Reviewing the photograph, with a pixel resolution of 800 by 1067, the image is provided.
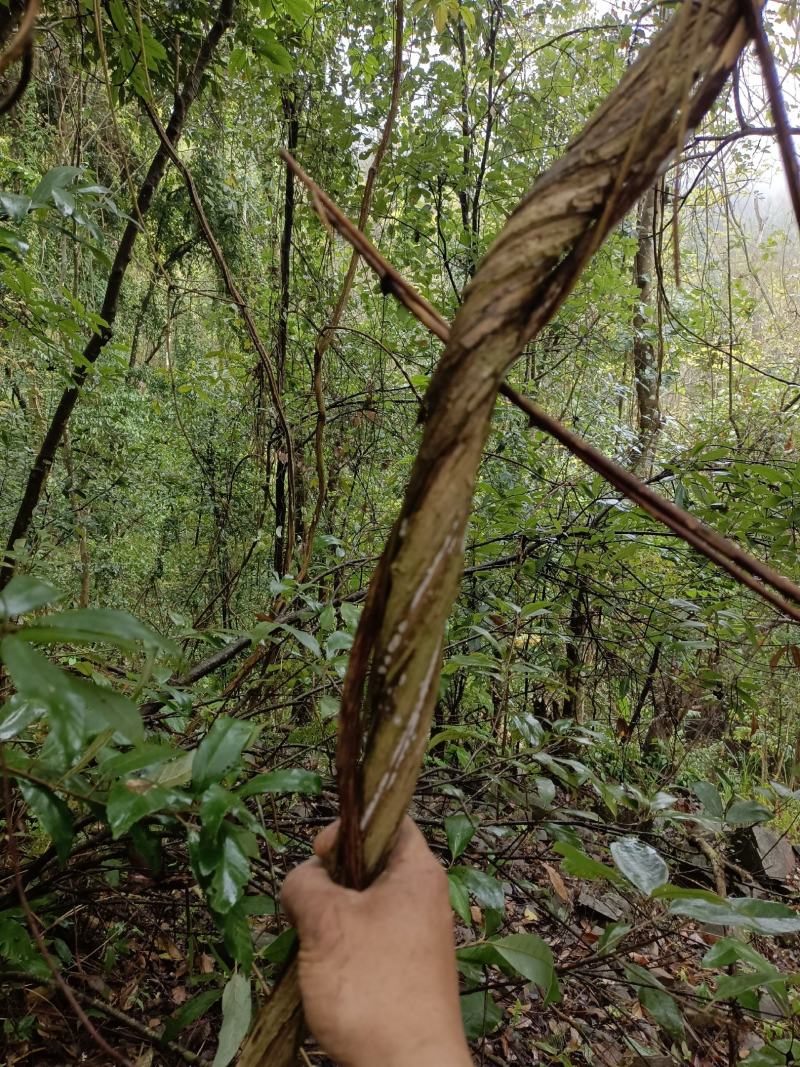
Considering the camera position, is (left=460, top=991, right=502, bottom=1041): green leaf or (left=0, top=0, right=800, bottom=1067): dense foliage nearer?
(left=0, top=0, right=800, bottom=1067): dense foliage

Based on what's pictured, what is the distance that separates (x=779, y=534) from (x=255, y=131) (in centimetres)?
378

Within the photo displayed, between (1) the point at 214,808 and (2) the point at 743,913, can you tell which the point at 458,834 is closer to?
(2) the point at 743,913

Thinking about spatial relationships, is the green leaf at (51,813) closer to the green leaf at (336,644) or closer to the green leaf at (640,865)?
the green leaf at (336,644)

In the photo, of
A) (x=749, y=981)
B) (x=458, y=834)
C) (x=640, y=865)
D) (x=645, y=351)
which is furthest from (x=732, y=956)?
(x=645, y=351)

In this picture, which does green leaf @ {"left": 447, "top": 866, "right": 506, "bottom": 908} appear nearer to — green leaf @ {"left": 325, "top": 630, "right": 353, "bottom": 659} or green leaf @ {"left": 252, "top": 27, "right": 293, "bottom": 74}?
green leaf @ {"left": 325, "top": 630, "right": 353, "bottom": 659}

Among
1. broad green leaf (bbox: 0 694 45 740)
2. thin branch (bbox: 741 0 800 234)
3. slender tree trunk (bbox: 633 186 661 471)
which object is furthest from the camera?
slender tree trunk (bbox: 633 186 661 471)

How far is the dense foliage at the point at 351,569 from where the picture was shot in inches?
33.5

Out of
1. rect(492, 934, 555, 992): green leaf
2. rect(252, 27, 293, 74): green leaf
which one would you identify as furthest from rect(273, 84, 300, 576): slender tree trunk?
rect(492, 934, 555, 992): green leaf

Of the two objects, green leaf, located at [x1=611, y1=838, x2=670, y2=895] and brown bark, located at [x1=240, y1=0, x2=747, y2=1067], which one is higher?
brown bark, located at [x1=240, y1=0, x2=747, y2=1067]

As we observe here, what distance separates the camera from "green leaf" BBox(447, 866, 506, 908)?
3.08ft

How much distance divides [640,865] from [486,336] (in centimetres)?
82

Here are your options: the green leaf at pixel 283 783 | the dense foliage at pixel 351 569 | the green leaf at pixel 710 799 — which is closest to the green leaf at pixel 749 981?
the dense foliage at pixel 351 569

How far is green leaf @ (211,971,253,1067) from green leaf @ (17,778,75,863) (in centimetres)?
27

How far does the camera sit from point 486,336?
449 millimetres
